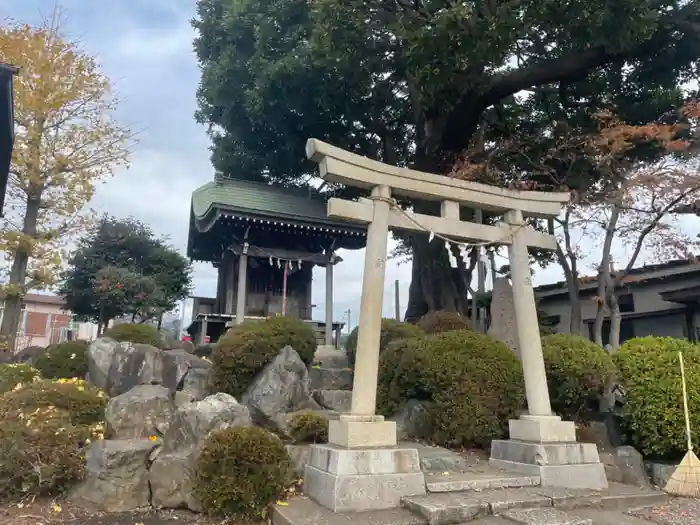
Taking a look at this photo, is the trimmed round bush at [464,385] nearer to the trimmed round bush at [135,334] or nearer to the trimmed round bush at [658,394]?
the trimmed round bush at [658,394]

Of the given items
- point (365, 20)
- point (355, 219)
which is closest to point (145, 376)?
point (355, 219)

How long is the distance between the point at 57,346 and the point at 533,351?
28.1ft

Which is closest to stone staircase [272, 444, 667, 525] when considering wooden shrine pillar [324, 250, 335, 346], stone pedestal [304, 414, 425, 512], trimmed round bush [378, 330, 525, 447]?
stone pedestal [304, 414, 425, 512]

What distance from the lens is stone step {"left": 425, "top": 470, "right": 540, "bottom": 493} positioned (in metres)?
5.16

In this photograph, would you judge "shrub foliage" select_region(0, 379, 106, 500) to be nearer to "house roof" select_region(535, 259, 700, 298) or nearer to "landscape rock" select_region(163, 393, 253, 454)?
"landscape rock" select_region(163, 393, 253, 454)

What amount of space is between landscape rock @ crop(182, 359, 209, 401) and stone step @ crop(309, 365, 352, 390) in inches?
77.1

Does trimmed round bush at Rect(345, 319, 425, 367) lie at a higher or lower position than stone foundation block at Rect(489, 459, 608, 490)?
higher

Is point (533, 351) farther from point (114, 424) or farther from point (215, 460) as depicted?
point (114, 424)

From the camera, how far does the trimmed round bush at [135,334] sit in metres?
9.86

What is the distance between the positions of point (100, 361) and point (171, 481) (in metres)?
3.80

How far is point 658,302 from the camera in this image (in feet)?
52.8

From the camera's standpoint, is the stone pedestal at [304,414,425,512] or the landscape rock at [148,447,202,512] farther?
the landscape rock at [148,447,202,512]

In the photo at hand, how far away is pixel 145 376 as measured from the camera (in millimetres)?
8430

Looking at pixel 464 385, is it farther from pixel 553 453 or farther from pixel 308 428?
pixel 308 428
